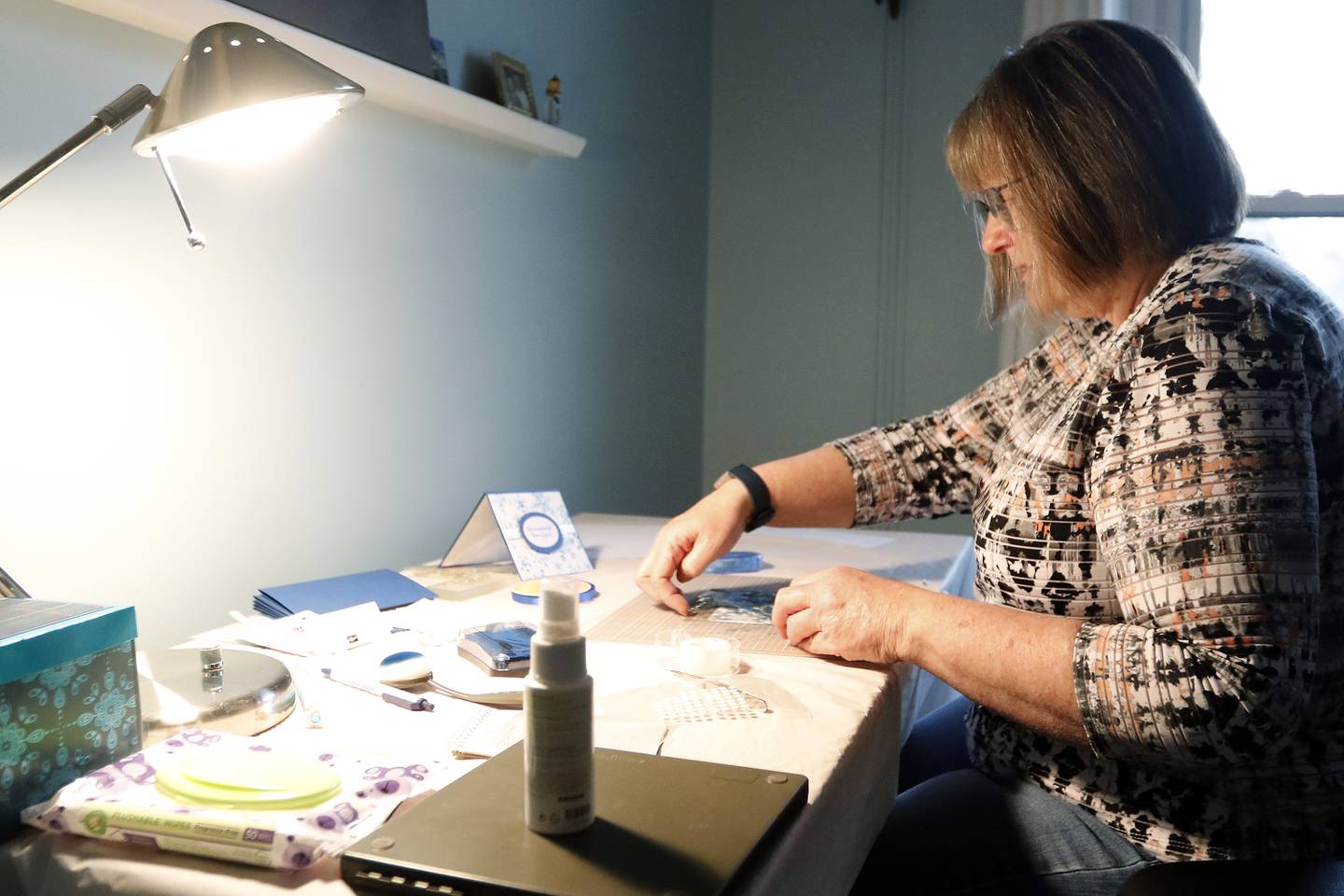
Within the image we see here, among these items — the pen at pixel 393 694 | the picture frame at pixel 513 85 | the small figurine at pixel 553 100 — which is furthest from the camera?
the small figurine at pixel 553 100

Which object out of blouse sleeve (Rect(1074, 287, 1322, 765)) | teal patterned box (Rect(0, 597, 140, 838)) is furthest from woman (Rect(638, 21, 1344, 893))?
teal patterned box (Rect(0, 597, 140, 838))

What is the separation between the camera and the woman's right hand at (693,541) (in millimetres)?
1250

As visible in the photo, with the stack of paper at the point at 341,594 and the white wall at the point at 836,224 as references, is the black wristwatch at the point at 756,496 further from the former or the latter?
the white wall at the point at 836,224

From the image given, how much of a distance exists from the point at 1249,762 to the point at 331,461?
1266mm

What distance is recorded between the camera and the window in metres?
2.50

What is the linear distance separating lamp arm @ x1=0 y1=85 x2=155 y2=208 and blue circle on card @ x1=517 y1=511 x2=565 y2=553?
75cm

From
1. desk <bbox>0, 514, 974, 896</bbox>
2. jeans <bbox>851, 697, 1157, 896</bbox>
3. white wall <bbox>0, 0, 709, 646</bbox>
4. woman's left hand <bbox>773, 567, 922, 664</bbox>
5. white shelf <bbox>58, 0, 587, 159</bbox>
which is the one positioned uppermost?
white shelf <bbox>58, 0, 587, 159</bbox>

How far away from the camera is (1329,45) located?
8.15 ft

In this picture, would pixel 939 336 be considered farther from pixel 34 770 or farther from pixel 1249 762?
pixel 34 770

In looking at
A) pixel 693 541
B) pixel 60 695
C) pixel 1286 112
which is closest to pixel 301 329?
pixel 693 541

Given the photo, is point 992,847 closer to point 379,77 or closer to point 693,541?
point 693,541

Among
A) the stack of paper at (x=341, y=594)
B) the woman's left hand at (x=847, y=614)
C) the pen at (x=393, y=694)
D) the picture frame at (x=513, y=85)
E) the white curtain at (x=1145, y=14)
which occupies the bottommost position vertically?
the pen at (x=393, y=694)

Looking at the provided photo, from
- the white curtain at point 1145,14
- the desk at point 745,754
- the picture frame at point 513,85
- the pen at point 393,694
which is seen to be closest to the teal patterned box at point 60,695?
the desk at point 745,754

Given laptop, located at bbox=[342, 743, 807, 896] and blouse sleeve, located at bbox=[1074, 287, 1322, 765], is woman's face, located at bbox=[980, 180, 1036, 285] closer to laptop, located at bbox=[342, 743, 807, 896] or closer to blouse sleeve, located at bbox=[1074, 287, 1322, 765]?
blouse sleeve, located at bbox=[1074, 287, 1322, 765]
